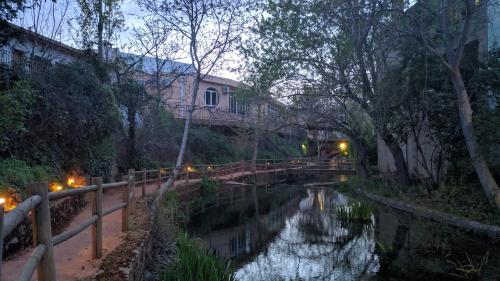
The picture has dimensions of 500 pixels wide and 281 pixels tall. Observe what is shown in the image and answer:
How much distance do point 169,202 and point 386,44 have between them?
8372 millimetres

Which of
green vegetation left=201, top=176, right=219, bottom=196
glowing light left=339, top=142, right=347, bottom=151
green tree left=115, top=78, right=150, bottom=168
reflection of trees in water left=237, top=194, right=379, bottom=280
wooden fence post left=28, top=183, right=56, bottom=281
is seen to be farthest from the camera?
glowing light left=339, top=142, right=347, bottom=151

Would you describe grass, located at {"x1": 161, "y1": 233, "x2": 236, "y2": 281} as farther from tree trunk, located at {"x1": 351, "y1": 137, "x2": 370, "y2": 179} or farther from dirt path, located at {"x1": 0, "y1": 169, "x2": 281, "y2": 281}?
tree trunk, located at {"x1": 351, "y1": 137, "x2": 370, "y2": 179}

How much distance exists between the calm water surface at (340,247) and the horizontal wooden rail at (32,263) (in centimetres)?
539

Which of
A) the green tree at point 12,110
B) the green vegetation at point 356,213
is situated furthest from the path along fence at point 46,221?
the green vegetation at point 356,213

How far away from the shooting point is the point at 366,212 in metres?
13.2

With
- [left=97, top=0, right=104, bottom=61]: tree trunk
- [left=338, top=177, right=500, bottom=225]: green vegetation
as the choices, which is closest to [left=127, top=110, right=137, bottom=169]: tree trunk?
[left=97, top=0, right=104, bottom=61]: tree trunk

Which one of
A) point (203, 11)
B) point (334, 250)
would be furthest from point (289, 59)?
point (334, 250)

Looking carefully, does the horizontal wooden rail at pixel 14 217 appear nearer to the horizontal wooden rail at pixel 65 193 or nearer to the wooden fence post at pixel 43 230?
the wooden fence post at pixel 43 230

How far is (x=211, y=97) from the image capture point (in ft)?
108

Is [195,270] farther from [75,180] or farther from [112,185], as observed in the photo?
[75,180]

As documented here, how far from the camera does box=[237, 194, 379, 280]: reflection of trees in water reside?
26.6 ft

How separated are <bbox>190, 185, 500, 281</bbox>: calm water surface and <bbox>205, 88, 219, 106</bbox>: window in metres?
17.4

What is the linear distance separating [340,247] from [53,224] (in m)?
6.41

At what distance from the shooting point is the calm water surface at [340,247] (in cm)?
792
